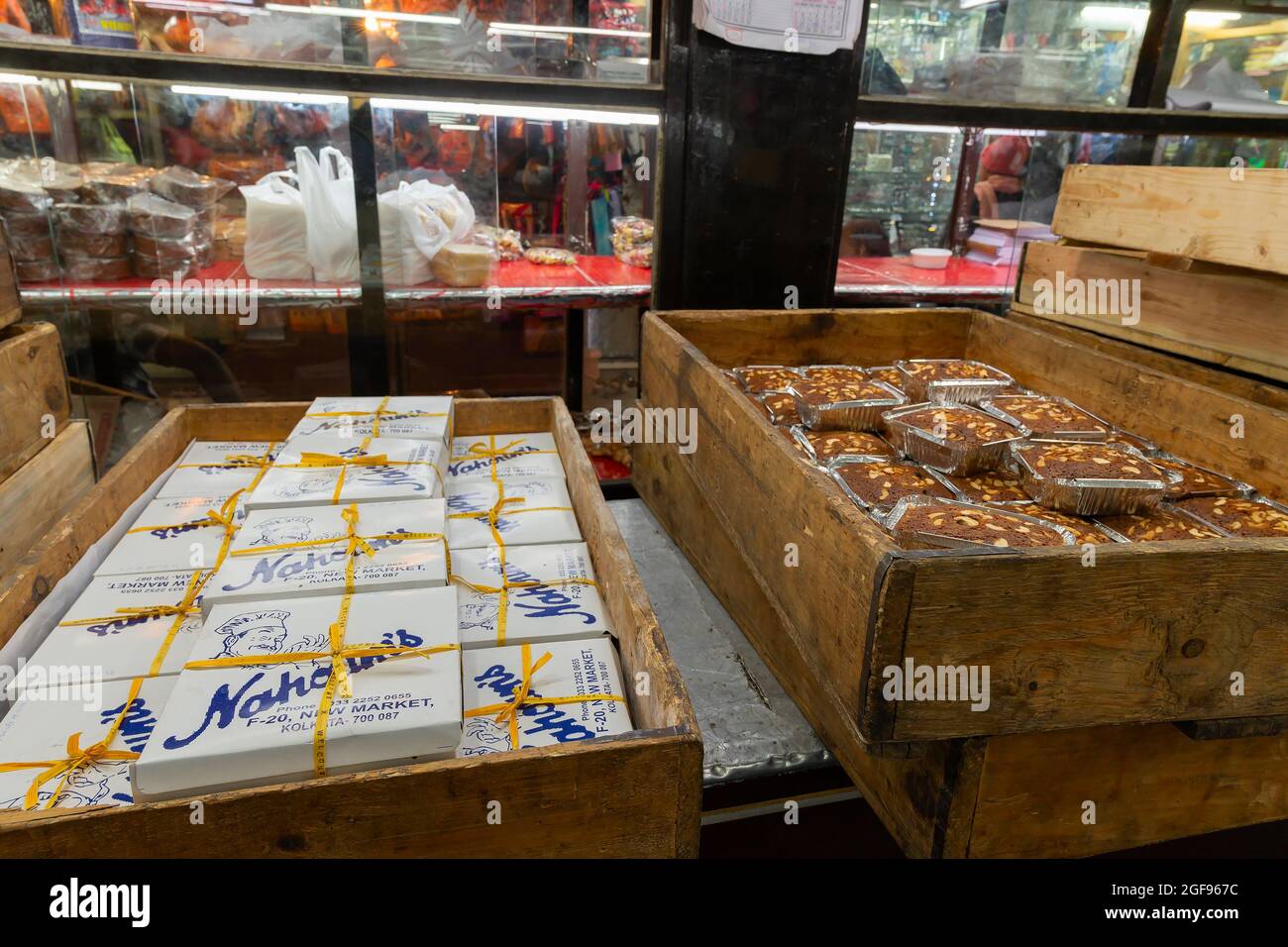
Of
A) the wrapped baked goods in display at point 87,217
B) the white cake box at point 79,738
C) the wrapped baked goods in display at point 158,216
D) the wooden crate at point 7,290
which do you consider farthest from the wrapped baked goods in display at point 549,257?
the white cake box at point 79,738

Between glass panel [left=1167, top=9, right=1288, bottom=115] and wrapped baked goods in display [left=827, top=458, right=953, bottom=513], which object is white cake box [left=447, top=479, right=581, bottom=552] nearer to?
wrapped baked goods in display [left=827, top=458, right=953, bottom=513]

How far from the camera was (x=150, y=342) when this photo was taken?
3385 millimetres

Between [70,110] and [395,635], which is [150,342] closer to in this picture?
[70,110]

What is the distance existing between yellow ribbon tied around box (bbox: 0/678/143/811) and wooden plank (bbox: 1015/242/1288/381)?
7.80 feet

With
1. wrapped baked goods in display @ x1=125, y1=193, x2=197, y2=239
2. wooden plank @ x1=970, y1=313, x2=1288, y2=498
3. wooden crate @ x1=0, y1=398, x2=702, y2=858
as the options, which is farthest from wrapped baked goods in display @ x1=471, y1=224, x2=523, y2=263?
wooden crate @ x1=0, y1=398, x2=702, y2=858

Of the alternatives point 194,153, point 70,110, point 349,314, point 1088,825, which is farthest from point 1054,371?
point 70,110

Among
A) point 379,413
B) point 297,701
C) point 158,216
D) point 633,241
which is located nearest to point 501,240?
point 633,241

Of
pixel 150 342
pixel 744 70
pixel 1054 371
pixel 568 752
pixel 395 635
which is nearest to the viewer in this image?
pixel 568 752

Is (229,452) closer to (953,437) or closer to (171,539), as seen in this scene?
(171,539)

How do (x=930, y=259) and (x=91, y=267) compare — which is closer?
(x=91, y=267)

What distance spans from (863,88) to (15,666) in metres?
3.48

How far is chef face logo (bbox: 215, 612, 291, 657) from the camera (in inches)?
50.2

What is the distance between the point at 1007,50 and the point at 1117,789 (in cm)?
349

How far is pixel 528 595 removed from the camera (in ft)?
5.24
